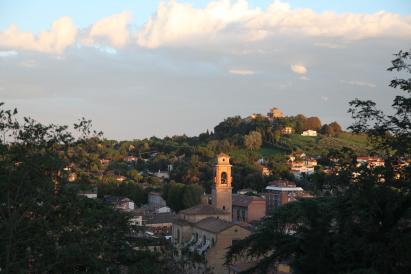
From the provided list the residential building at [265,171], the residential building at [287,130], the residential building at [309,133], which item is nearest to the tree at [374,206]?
the residential building at [265,171]

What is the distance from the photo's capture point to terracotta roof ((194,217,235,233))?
129 feet

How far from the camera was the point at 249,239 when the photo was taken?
18.0 metres

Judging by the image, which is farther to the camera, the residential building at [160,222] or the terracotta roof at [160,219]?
the terracotta roof at [160,219]

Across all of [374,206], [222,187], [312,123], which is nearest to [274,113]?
[312,123]

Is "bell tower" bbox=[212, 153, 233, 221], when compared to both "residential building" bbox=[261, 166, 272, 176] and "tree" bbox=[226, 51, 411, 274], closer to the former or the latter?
"residential building" bbox=[261, 166, 272, 176]

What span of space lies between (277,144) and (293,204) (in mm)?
94068

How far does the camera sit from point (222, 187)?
55812 mm

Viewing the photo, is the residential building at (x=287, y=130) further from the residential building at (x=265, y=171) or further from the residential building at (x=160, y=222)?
the residential building at (x=160, y=222)

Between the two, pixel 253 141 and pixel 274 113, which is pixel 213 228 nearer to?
pixel 253 141

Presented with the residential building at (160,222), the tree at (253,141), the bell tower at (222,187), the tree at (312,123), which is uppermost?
the tree at (312,123)

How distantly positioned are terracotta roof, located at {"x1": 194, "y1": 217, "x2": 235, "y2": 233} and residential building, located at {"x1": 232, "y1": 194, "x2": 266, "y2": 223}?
18071 millimetres

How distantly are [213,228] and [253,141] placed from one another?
216 ft

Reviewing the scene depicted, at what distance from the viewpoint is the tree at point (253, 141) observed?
105m

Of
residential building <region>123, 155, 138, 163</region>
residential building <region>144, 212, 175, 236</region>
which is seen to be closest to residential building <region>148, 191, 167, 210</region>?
residential building <region>144, 212, 175, 236</region>
